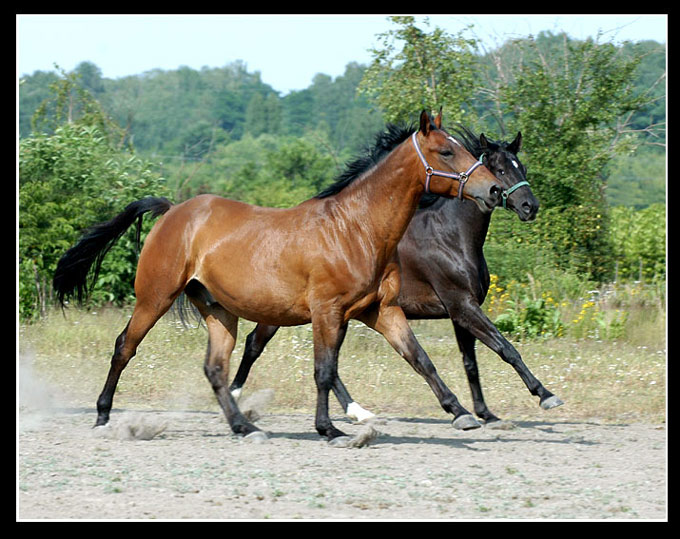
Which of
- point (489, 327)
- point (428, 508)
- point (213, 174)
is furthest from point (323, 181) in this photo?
point (428, 508)

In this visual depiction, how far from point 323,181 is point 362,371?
3418 centimetres

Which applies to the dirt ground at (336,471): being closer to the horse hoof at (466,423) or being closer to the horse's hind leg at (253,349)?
the horse hoof at (466,423)

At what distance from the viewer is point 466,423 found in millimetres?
6809

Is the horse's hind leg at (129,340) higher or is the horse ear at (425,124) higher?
the horse ear at (425,124)

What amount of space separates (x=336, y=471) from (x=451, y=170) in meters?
2.31

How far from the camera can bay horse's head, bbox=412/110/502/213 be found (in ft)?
22.2

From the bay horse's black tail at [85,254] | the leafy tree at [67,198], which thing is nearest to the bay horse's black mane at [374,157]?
the bay horse's black tail at [85,254]

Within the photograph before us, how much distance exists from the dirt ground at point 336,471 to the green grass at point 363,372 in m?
0.86

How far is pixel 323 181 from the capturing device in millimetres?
43875

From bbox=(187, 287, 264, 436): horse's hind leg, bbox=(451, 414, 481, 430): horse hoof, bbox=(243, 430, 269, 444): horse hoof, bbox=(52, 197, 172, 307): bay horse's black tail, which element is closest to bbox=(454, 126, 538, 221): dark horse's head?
bbox=(451, 414, 481, 430): horse hoof

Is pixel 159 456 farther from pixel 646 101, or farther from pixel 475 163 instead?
pixel 646 101

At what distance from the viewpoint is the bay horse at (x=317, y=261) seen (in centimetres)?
691

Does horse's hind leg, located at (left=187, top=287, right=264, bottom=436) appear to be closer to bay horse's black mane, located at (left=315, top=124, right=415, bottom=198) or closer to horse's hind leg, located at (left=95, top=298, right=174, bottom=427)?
horse's hind leg, located at (left=95, top=298, right=174, bottom=427)

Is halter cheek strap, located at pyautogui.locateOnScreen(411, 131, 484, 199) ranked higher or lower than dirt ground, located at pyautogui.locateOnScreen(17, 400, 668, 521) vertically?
higher
